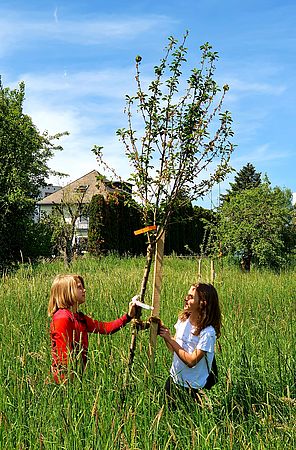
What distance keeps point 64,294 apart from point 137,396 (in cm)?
78

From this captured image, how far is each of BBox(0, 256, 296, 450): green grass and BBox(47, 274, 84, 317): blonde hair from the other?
11.5 inches

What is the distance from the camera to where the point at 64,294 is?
354cm

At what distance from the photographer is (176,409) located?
3.28 m

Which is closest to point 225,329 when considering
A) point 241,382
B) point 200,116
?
point 241,382

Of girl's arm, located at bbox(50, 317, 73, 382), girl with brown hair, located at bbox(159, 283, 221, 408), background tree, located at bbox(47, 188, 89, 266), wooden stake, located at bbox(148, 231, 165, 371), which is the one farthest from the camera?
background tree, located at bbox(47, 188, 89, 266)

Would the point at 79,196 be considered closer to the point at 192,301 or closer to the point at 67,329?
the point at 67,329

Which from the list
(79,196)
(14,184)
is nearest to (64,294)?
(14,184)

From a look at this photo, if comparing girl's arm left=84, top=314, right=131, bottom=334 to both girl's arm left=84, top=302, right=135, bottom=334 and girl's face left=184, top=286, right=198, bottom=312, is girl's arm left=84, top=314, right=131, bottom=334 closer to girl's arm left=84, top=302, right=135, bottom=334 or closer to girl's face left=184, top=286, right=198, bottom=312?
girl's arm left=84, top=302, right=135, bottom=334

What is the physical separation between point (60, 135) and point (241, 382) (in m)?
29.8

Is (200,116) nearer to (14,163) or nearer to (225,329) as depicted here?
(225,329)

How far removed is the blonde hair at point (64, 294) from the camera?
3.54 meters

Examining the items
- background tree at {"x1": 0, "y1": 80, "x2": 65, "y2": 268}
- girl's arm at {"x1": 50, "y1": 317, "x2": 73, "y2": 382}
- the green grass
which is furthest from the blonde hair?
background tree at {"x1": 0, "y1": 80, "x2": 65, "y2": 268}

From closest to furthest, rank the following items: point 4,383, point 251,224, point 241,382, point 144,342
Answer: point 4,383, point 241,382, point 144,342, point 251,224

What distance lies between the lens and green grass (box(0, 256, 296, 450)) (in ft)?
8.77
